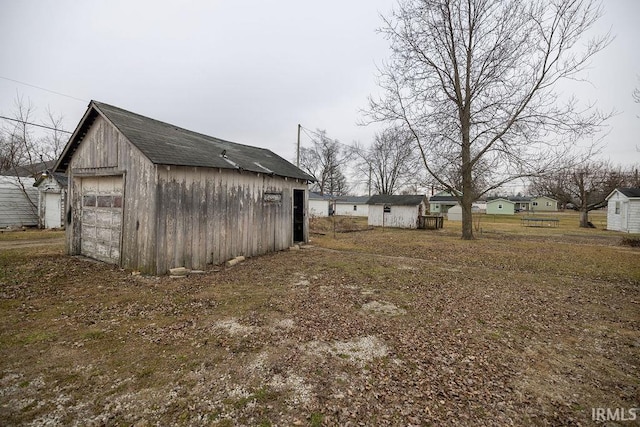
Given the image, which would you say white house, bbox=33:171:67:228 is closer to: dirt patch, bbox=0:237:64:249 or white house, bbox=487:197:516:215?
dirt patch, bbox=0:237:64:249

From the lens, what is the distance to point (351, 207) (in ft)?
143

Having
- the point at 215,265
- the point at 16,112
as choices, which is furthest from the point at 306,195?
the point at 16,112

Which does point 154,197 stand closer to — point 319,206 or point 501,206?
point 319,206

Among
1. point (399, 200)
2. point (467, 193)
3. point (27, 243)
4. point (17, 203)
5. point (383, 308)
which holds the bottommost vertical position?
point (383, 308)

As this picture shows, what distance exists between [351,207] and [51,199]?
3403 centimetres

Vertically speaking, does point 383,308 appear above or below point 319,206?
below

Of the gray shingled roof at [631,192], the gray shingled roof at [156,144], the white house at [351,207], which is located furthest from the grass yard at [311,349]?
the white house at [351,207]

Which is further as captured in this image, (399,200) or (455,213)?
(455,213)

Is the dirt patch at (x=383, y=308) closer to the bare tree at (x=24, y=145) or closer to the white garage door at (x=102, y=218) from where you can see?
the white garage door at (x=102, y=218)

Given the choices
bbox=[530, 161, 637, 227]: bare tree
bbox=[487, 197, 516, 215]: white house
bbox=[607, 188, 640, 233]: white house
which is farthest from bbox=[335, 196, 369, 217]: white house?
bbox=[487, 197, 516, 215]: white house

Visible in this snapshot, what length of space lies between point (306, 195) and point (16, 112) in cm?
2037

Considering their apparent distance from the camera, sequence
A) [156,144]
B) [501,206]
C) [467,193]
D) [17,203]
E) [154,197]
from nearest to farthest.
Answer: [154,197] → [156,144] → [467,193] → [17,203] → [501,206]

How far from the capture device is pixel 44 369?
11.2 ft

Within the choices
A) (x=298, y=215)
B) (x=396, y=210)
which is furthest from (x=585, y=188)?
(x=298, y=215)
